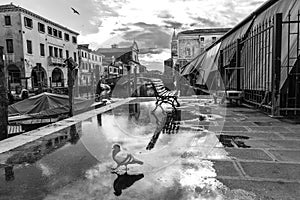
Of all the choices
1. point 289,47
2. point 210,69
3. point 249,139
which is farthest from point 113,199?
point 210,69

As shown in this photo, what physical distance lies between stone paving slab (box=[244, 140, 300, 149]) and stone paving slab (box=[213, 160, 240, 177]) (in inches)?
46.7

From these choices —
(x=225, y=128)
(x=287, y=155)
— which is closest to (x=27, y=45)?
(x=225, y=128)

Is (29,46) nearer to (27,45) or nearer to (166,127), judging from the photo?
(27,45)

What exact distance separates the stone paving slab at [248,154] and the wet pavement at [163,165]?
0.6 inches

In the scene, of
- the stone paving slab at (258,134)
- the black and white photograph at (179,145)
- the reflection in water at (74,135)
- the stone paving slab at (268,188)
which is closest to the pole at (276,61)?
the black and white photograph at (179,145)

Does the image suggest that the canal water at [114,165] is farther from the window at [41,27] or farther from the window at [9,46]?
the window at [41,27]

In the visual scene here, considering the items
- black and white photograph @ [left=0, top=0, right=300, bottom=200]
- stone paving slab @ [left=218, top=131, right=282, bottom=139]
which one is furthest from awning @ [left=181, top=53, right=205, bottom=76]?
stone paving slab @ [left=218, top=131, right=282, bottom=139]

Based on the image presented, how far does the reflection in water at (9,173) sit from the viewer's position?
332cm

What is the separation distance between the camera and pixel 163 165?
3627 mm

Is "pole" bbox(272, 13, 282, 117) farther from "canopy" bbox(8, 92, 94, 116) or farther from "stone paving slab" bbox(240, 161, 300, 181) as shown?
"canopy" bbox(8, 92, 94, 116)

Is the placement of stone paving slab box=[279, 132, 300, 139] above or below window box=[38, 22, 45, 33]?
below

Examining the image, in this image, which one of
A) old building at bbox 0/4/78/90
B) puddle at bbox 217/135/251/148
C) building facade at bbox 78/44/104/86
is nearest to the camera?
puddle at bbox 217/135/251/148

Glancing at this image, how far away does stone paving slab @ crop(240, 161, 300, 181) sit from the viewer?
10.2 feet

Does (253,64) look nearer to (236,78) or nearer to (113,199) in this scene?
(236,78)
